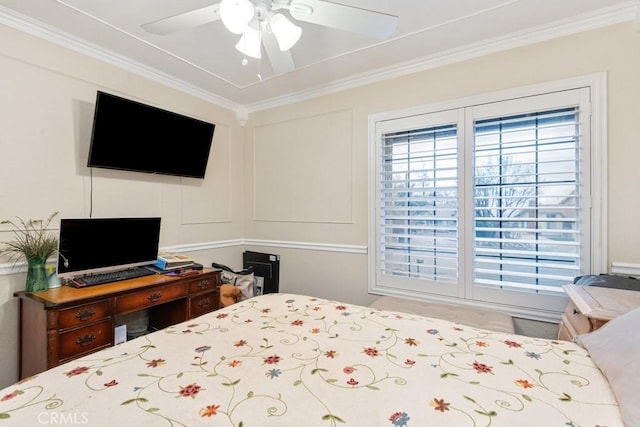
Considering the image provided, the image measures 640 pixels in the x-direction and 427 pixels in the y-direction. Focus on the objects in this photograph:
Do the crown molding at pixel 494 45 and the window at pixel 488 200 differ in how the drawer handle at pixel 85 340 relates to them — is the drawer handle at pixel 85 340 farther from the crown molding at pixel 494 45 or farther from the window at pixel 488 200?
the crown molding at pixel 494 45

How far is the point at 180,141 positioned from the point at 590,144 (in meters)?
3.33

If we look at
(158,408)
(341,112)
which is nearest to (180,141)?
(341,112)

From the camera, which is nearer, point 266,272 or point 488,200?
point 488,200

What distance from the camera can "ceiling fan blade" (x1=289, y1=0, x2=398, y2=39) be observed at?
57.2 inches

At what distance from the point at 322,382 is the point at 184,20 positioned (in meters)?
1.82

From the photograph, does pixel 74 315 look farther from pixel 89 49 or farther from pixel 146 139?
pixel 89 49

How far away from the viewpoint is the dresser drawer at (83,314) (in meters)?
1.81

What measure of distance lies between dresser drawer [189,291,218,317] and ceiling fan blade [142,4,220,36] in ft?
6.52

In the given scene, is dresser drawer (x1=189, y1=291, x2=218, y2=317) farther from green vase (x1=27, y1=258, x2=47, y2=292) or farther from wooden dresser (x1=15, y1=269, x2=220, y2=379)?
green vase (x1=27, y1=258, x2=47, y2=292)

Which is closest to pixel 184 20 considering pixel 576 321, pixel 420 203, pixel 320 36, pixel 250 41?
pixel 250 41

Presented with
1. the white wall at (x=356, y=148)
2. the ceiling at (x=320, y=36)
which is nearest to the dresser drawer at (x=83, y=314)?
the white wall at (x=356, y=148)

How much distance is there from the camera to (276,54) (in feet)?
6.20

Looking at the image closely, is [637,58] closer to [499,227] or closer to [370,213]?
[499,227]

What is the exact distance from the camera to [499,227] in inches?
91.0
